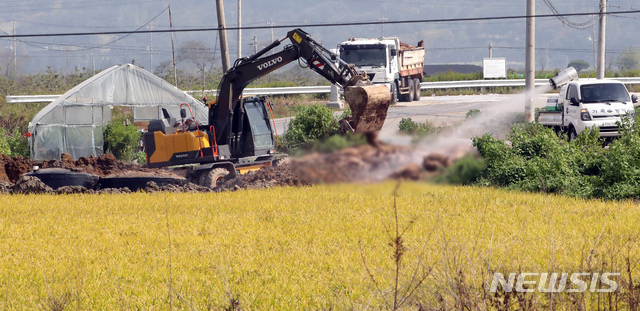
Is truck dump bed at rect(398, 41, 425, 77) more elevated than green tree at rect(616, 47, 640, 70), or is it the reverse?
green tree at rect(616, 47, 640, 70)

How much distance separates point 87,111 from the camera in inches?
1051

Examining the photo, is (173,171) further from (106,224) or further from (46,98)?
(46,98)

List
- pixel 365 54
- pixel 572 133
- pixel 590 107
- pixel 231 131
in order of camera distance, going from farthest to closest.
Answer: pixel 365 54 → pixel 572 133 → pixel 590 107 → pixel 231 131

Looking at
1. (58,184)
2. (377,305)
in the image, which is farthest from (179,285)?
(58,184)

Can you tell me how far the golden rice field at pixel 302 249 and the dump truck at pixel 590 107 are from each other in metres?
7.46

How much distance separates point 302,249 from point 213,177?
8143mm

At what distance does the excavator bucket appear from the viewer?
1269 cm

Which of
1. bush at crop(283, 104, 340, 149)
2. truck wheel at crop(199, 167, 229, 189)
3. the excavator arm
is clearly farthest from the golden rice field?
bush at crop(283, 104, 340, 149)

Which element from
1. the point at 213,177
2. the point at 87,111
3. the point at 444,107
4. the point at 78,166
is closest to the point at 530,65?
the point at 213,177

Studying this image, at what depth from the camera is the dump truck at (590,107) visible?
2127 cm

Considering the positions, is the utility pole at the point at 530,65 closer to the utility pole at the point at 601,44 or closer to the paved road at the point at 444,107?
the paved road at the point at 444,107

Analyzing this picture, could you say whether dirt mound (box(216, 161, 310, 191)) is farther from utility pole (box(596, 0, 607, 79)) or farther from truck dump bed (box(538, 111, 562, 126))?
utility pole (box(596, 0, 607, 79))

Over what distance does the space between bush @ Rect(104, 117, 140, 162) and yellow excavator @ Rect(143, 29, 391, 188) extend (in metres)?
7.63

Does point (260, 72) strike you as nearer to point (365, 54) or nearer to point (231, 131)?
point (231, 131)
